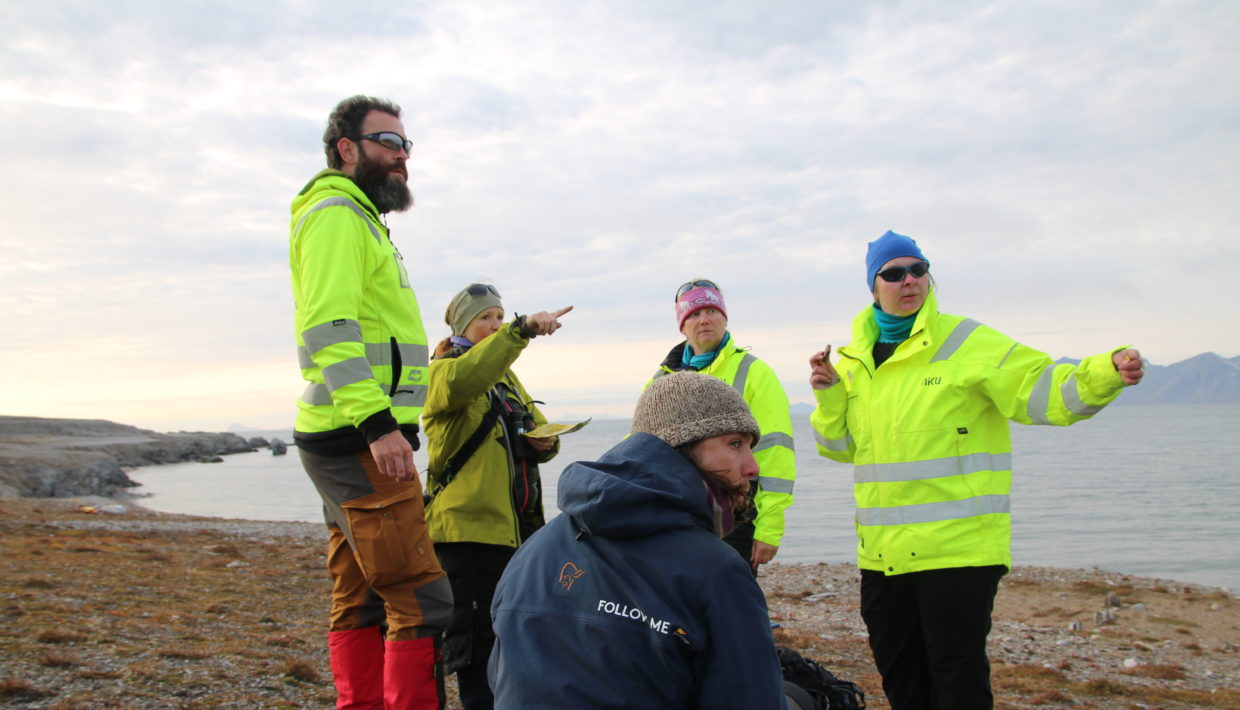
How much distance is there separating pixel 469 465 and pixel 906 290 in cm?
250

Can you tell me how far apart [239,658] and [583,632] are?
486 centimetres

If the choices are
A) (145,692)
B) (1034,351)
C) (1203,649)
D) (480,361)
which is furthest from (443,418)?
(1203,649)

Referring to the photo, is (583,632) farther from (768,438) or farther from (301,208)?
(768,438)

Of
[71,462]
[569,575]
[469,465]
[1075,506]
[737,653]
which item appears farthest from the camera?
[71,462]

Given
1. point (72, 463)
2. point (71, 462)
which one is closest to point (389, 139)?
point (72, 463)

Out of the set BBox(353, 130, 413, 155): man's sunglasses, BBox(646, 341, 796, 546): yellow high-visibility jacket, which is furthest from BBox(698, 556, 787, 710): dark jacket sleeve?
BBox(353, 130, 413, 155): man's sunglasses

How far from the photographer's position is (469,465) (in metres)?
4.36

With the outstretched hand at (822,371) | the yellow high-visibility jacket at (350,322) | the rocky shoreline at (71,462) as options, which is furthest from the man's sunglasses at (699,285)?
the rocky shoreline at (71,462)

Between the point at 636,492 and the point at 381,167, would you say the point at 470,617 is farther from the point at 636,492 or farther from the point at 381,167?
the point at 636,492

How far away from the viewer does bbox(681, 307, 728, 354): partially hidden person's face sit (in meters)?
4.96

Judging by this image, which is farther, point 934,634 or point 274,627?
point 274,627

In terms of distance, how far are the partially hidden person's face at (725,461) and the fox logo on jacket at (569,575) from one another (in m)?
0.49

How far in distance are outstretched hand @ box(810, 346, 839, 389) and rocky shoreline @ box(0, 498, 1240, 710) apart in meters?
2.95

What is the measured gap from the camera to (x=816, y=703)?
288 centimetres
